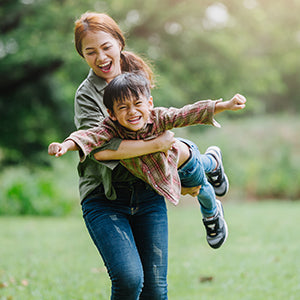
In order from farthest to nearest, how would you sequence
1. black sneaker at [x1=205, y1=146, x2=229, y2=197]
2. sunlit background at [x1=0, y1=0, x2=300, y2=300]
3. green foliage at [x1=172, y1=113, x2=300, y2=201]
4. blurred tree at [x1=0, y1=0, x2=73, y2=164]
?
green foliage at [x1=172, y1=113, x2=300, y2=201], blurred tree at [x1=0, y1=0, x2=73, y2=164], sunlit background at [x1=0, y1=0, x2=300, y2=300], black sneaker at [x1=205, y1=146, x2=229, y2=197]

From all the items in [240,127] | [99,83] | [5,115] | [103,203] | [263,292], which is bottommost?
[263,292]

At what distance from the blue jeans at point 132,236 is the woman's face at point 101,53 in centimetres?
68

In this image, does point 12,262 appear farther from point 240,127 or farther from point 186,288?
point 240,127

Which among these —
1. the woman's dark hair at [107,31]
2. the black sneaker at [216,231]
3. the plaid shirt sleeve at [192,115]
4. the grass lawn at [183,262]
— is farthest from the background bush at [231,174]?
the plaid shirt sleeve at [192,115]

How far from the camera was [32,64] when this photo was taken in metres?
11.4

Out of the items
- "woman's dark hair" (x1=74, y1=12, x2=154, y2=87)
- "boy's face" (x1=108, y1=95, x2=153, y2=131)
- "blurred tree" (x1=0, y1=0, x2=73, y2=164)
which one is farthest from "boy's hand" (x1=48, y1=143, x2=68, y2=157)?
"blurred tree" (x1=0, y1=0, x2=73, y2=164)

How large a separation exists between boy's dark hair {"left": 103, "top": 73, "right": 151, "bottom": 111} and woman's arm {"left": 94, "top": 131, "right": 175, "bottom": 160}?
226 mm

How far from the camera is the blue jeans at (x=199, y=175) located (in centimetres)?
286

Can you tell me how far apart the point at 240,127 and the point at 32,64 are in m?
12.0

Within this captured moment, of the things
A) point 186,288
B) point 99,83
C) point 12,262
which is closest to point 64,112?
point 12,262

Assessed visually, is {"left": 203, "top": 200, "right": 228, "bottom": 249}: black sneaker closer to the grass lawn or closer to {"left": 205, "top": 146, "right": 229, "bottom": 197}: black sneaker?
{"left": 205, "top": 146, "right": 229, "bottom": 197}: black sneaker

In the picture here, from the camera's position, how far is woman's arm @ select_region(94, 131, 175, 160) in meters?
2.44

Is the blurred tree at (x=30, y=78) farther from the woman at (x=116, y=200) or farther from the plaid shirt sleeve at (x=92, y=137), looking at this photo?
the plaid shirt sleeve at (x=92, y=137)

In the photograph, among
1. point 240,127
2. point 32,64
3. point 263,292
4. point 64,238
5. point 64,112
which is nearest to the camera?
point 263,292
